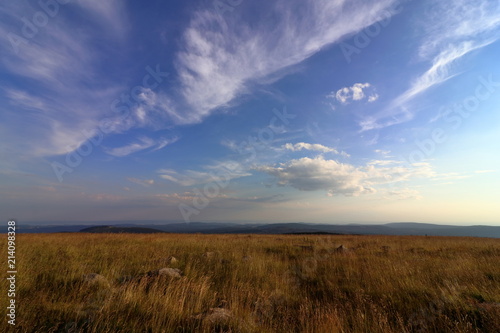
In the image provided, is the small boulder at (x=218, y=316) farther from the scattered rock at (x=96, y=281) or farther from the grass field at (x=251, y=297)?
the scattered rock at (x=96, y=281)

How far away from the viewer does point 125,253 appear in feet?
39.5

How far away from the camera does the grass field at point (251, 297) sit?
461 centimetres

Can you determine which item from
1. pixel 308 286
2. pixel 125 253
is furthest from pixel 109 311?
pixel 125 253

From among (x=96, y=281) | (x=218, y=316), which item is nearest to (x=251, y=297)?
(x=218, y=316)

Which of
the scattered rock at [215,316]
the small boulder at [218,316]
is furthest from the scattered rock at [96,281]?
the small boulder at [218,316]

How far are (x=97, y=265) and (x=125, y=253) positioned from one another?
2906mm

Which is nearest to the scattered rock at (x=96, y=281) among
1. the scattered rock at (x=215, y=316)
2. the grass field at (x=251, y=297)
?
the grass field at (x=251, y=297)

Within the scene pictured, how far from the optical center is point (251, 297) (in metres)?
6.79

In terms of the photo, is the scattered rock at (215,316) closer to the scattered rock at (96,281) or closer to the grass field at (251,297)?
the grass field at (251,297)

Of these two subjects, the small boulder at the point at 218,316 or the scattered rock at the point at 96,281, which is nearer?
the small boulder at the point at 218,316

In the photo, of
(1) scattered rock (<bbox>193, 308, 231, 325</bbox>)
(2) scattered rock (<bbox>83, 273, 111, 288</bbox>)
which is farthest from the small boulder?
(2) scattered rock (<bbox>83, 273, 111, 288</bbox>)

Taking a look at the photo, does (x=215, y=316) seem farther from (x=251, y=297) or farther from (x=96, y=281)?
(x=96, y=281)

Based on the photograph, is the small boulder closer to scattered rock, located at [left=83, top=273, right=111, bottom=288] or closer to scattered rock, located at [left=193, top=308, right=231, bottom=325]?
scattered rock, located at [left=193, top=308, right=231, bottom=325]

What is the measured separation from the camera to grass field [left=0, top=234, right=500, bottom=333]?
4605 millimetres
